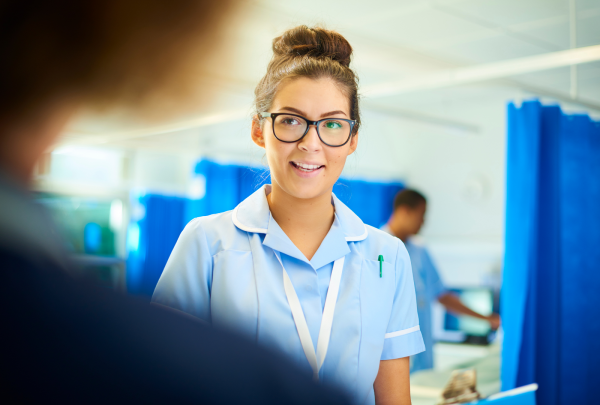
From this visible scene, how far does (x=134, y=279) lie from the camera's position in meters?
0.28

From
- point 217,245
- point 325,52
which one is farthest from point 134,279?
point 325,52

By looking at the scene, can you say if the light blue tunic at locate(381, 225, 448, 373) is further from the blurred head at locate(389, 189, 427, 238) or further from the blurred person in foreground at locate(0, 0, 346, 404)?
the blurred person in foreground at locate(0, 0, 346, 404)

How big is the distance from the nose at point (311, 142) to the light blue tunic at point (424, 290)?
2.30 m

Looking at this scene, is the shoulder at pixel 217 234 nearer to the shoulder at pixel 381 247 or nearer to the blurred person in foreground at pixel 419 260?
the shoulder at pixel 381 247

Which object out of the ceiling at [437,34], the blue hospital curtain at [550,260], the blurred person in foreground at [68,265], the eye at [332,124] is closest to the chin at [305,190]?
the eye at [332,124]

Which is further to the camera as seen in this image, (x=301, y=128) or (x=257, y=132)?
(x=257, y=132)

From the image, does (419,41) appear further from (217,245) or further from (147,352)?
(147,352)

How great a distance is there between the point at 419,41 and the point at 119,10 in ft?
13.8

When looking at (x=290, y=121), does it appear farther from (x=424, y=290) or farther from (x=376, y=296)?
(x=424, y=290)

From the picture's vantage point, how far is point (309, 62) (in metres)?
1.00

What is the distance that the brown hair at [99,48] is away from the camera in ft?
0.77

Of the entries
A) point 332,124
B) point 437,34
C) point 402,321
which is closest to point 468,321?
point 437,34

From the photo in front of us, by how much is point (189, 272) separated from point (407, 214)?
2408 millimetres

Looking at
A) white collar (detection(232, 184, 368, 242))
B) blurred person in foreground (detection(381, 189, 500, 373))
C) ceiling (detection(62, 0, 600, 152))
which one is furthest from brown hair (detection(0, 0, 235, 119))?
blurred person in foreground (detection(381, 189, 500, 373))
